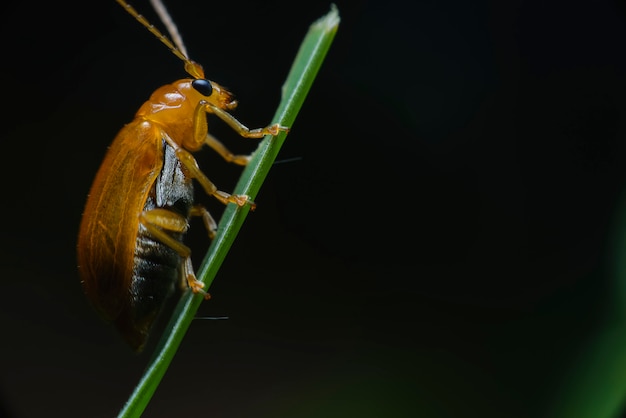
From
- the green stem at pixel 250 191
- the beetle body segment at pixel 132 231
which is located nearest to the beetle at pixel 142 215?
the beetle body segment at pixel 132 231

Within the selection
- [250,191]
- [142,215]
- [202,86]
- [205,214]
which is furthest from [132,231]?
[250,191]

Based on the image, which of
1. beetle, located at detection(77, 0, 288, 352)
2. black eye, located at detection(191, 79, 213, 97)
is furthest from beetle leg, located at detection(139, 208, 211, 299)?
black eye, located at detection(191, 79, 213, 97)

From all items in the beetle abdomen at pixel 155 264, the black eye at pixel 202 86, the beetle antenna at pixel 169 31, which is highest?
the beetle antenna at pixel 169 31

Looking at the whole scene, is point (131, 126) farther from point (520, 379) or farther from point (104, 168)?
point (520, 379)

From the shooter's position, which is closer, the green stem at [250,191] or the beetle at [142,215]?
the green stem at [250,191]

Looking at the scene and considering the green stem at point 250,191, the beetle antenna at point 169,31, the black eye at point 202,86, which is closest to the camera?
the green stem at point 250,191

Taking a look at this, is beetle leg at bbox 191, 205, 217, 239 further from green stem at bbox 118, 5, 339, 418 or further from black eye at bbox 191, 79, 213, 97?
green stem at bbox 118, 5, 339, 418

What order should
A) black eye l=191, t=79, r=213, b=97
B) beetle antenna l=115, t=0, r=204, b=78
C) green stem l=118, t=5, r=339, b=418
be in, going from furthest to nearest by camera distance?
black eye l=191, t=79, r=213, b=97 → beetle antenna l=115, t=0, r=204, b=78 → green stem l=118, t=5, r=339, b=418

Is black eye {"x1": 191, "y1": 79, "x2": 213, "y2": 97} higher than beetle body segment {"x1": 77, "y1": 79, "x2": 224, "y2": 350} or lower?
higher

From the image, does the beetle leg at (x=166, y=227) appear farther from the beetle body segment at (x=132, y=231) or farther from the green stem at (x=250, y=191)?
the green stem at (x=250, y=191)
